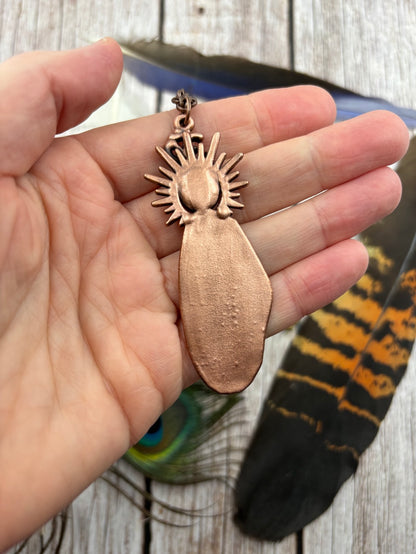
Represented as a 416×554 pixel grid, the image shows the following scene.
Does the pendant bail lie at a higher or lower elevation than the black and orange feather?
higher

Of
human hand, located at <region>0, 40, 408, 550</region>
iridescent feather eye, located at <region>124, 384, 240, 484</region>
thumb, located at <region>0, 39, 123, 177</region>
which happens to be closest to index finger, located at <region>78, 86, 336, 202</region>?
human hand, located at <region>0, 40, 408, 550</region>

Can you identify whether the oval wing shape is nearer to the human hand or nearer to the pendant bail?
the human hand

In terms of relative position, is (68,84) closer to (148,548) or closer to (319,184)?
(319,184)

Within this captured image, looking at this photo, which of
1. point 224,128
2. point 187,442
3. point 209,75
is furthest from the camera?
point 209,75

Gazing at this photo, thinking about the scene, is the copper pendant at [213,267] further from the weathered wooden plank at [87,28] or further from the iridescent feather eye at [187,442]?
the weathered wooden plank at [87,28]

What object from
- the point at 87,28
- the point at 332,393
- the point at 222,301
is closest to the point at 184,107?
the point at 222,301

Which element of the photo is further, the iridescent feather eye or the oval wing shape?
the iridescent feather eye

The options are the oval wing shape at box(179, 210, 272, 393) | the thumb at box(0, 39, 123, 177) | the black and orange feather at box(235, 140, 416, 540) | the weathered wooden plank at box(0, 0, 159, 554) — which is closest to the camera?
the thumb at box(0, 39, 123, 177)

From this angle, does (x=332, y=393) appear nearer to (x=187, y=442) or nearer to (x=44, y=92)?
(x=187, y=442)
